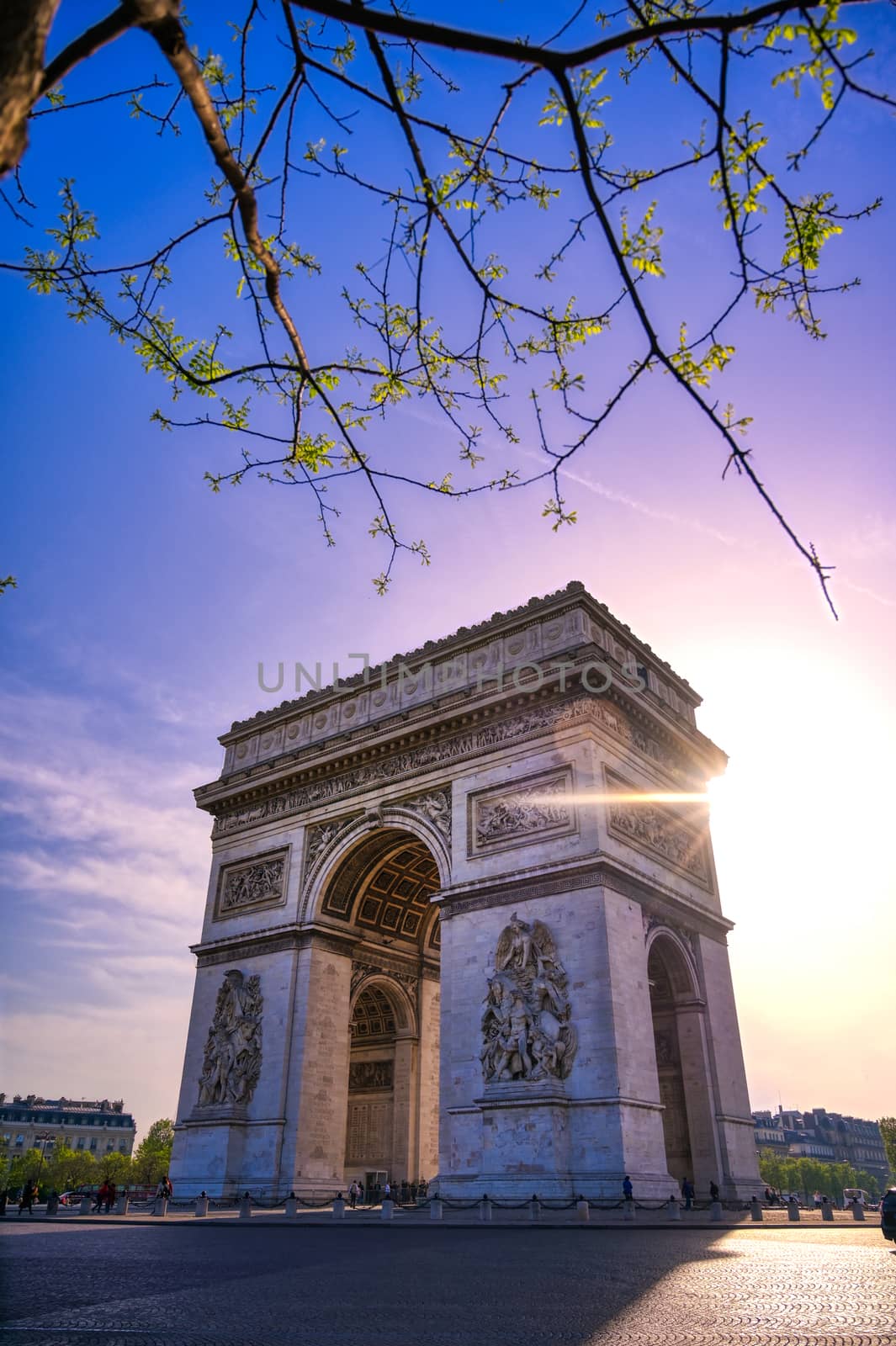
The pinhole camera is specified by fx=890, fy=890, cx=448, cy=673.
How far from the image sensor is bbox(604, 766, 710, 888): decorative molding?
20844mm

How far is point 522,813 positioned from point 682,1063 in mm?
7669

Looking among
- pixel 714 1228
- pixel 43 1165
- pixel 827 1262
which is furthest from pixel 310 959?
pixel 43 1165

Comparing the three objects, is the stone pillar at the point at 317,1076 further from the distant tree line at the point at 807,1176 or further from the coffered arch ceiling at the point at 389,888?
the distant tree line at the point at 807,1176

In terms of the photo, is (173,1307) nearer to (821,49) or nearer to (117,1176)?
(821,49)

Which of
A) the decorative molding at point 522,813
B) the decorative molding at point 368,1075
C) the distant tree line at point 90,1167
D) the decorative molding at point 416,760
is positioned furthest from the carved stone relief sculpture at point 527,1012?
the distant tree line at point 90,1167

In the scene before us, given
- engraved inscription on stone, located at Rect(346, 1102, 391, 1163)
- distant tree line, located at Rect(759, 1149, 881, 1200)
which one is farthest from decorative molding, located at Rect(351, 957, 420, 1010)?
distant tree line, located at Rect(759, 1149, 881, 1200)

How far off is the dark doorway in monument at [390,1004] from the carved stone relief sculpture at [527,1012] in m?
6.04

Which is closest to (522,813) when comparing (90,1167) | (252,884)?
(252,884)

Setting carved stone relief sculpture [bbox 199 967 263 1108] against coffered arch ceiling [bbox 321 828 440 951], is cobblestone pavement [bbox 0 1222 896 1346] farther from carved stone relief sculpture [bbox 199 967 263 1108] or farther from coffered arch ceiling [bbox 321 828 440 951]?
coffered arch ceiling [bbox 321 828 440 951]

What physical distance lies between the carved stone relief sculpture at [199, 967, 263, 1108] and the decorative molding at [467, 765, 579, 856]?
8.00m

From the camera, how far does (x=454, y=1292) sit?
6.75 metres

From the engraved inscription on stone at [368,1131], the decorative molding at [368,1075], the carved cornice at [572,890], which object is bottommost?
the engraved inscription on stone at [368,1131]

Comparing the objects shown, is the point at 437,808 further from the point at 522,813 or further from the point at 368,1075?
the point at 368,1075

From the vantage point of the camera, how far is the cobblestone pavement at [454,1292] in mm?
5031
